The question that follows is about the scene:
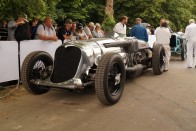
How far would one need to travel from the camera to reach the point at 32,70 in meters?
7.11

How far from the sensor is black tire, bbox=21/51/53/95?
697cm

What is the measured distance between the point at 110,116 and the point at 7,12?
21.4 feet

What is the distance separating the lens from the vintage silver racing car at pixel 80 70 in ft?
20.6

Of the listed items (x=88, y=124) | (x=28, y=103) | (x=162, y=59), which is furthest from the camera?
(x=162, y=59)

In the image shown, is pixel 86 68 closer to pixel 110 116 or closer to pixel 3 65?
pixel 110 116

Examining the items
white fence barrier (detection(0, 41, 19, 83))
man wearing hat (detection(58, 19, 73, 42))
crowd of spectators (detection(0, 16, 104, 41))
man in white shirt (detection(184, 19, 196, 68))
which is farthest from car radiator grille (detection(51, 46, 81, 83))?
man in white shirt (detection(184, 19, 196, 68))

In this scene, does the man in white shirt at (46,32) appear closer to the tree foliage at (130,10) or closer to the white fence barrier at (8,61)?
the white fence barrier at (8,61)

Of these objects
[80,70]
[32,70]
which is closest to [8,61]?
[32,70]

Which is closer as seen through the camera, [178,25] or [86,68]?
[86,68]

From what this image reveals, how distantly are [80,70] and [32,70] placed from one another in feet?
3.66

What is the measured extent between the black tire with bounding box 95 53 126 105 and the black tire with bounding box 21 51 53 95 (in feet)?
4.57

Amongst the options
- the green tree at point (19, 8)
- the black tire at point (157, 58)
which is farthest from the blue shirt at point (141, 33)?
the green tree at point (19, 8)

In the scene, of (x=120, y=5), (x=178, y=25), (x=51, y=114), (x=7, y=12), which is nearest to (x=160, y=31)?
(x=7, y=12)

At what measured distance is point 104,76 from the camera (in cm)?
615
